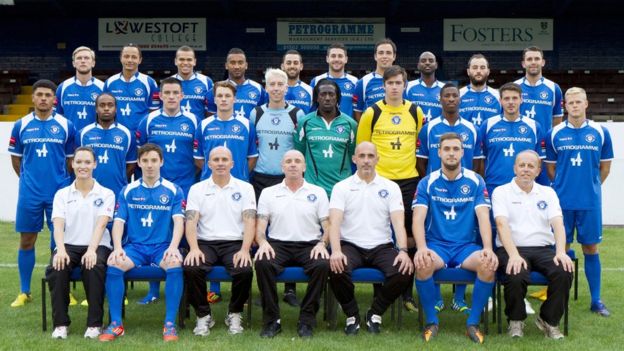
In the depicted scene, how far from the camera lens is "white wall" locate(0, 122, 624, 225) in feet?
36.8

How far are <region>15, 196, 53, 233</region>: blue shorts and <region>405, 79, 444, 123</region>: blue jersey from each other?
3.27 meters

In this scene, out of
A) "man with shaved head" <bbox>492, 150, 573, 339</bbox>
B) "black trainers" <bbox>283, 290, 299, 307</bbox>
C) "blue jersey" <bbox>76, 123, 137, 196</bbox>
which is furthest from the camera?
"black trainers" <bbox>283, 290, 299, 307</bbox>

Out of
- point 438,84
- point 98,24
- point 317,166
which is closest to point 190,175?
point 317,166

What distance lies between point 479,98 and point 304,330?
2.73m

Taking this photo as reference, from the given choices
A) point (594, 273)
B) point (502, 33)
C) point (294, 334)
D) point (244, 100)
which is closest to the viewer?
point (294, 334)

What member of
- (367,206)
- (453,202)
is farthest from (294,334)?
(453,202)

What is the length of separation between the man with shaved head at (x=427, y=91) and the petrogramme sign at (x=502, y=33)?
1205cm

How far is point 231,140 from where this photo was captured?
6109 mm

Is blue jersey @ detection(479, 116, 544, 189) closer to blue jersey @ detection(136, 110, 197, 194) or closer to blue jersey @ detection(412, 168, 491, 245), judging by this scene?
blue jersey @ detection(412, 168, 491, 245)

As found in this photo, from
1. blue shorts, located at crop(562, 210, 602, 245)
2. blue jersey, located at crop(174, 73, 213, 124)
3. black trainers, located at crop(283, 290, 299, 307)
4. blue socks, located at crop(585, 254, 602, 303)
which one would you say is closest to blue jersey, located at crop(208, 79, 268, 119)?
blue jersey, located at crop(174, 73, 213, 124)

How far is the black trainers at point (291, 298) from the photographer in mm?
6297

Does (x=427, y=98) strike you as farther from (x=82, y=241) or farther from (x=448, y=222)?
(x=82, y=241)

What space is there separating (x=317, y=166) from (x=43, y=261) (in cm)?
414

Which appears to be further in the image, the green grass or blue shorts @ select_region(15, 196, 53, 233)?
blue shorts @ select_region(15, 196, 53, 233)
